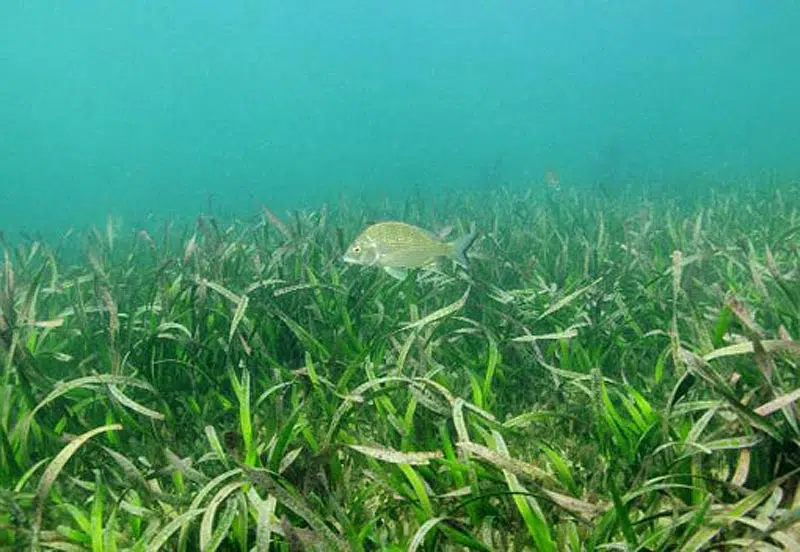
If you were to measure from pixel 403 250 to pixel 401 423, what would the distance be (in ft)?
6.45

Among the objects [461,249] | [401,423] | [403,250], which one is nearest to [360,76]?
[403,250]

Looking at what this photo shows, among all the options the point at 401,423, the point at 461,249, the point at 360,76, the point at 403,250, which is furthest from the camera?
the point at 360,76

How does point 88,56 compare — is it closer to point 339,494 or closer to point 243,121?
point 243,121

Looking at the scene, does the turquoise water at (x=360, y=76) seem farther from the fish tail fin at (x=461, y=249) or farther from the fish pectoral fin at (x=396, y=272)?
the fish tail fin at (x=461, y=249)

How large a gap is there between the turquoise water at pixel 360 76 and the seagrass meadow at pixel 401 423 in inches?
4679

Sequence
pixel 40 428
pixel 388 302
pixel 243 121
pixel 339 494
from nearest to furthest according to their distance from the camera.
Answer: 1. pixel 339 494
2. pixel 40 428
3. pixel 388 302
4. pixel 243 121

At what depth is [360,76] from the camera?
180875mm

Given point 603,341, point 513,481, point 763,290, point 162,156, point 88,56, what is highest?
point 88,56

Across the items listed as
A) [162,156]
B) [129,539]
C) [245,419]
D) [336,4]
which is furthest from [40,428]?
[336,4]

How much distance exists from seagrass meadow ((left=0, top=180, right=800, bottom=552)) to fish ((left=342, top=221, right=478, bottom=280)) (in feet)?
0.61

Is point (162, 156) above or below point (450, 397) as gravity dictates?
below

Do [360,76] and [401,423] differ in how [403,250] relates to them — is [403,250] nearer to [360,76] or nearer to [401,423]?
[401,423]

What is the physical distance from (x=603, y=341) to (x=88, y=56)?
196359 millimetres

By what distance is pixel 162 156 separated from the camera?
5113 inches
